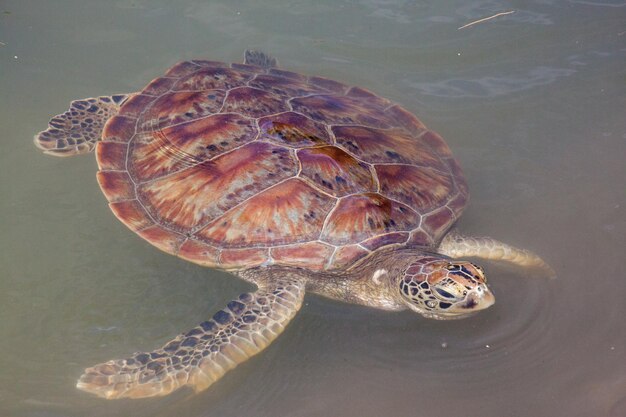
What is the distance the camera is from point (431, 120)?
18.2ft

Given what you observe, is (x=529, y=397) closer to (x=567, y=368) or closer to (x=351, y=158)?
(x=567, y=368)

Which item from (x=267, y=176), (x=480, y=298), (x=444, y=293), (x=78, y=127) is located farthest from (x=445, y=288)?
(x=78, y=127)

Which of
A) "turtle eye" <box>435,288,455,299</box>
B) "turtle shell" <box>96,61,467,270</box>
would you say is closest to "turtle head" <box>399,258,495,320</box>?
"turtle eye" <box>435,288,455,299</box>

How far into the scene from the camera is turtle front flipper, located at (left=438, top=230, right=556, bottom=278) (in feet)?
13.0

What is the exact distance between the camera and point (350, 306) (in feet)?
12.9

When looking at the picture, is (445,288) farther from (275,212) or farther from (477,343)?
(275,212)

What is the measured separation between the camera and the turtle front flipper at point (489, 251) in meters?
3.96

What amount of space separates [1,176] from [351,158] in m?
3.67

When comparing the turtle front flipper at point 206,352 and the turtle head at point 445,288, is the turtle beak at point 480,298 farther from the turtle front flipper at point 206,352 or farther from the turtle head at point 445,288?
the turtle front flipper at point 206,352

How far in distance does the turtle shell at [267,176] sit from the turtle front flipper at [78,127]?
53 centimetres

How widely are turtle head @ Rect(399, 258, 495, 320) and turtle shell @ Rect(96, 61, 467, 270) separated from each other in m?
0.39

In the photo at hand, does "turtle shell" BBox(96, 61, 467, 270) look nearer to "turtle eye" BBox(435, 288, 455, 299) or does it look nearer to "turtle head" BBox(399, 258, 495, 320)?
"turtle head" BBox(399, 258, 495, 320)

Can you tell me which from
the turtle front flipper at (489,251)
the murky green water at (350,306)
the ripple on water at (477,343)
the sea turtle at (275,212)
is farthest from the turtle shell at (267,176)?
the ripple on water at (477,343)

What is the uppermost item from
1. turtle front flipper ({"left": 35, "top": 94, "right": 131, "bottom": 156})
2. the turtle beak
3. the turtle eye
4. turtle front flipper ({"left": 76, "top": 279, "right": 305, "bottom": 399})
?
the turtle beak
